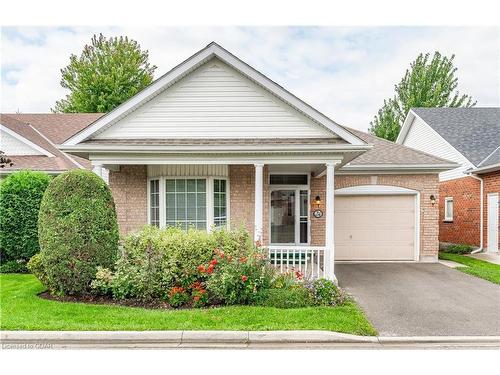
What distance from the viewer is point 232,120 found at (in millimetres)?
9672

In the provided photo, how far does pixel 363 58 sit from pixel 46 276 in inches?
611

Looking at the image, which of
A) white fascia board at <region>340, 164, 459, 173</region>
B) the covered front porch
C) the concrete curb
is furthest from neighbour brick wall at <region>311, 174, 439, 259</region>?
the concrete curb

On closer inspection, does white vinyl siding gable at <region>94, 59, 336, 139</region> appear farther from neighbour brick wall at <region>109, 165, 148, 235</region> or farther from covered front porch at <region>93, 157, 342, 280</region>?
neighbour brick wall at <region>109, 165, 148, 235</region>

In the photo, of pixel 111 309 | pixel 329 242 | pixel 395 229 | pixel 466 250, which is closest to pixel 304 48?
pixel 395 229

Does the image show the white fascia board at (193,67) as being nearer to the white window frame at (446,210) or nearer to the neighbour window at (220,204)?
the neighbour window at (220,204)

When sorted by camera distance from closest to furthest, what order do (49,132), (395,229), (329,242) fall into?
(329,242) < (395,229) < (49,132)

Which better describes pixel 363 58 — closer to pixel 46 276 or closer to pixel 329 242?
pixel 329 242

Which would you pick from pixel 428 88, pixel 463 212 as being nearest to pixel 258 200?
pixel 463 212

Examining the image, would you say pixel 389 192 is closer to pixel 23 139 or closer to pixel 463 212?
pixel 463 212

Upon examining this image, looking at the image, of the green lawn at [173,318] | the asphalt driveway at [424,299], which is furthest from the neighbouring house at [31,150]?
the asphalt driveway at [424,299]

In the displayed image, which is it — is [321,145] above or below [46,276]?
above

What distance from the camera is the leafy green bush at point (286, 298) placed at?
6.91m

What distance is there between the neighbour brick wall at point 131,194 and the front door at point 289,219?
3895mm

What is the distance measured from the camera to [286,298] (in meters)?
6.98
